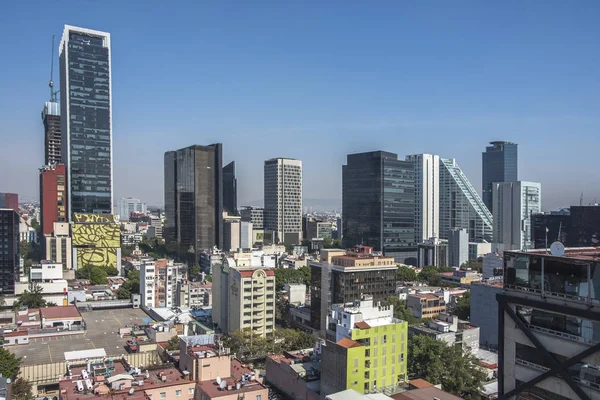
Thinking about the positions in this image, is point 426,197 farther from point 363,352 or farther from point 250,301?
point 363,352

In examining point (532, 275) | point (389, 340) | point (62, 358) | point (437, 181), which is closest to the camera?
point (532, 275)

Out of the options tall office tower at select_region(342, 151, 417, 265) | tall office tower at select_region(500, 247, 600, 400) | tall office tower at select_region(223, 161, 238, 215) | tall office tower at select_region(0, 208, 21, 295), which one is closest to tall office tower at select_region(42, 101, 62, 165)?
tall office tower at select_region(0, 208, 21, 295)

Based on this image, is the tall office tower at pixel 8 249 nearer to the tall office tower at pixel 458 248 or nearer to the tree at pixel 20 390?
the tree at pixel 20 390

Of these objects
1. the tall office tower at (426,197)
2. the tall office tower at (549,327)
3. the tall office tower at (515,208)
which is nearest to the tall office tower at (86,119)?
the tall office tower at (426,197)

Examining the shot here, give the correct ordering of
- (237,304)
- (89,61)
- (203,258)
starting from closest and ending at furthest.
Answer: (237,304) < (203,258) < (89,61)

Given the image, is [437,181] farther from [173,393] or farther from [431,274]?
[173,393]

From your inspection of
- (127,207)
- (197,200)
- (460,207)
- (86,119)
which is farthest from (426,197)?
(127,207)

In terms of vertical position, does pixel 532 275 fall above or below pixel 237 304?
above

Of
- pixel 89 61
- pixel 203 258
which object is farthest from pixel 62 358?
pixel 89 61
